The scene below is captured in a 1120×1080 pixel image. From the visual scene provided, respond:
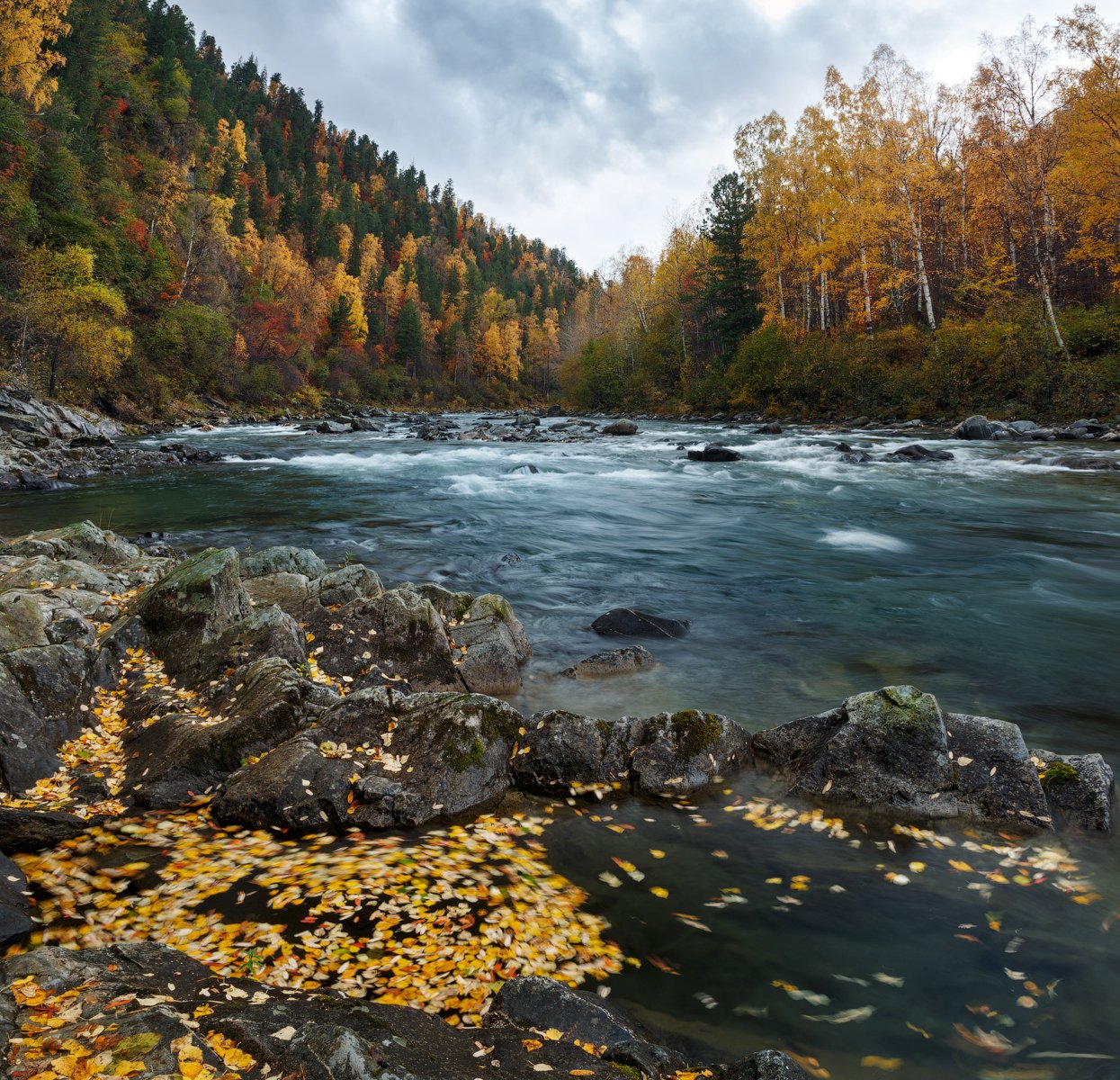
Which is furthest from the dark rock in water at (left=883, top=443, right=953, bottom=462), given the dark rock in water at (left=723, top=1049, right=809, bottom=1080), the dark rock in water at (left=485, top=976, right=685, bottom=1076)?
the dark rock in water at (left=485, top=976, right=685, bottom=1076)

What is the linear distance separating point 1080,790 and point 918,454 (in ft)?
65.5

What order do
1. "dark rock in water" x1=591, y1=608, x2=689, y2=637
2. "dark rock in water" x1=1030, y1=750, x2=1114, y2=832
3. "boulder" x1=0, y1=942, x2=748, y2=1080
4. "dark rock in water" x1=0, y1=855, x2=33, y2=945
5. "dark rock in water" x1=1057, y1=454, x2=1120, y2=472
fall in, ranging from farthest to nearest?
"dark rock in water" x1=1057, y1=454, x2=1120, y2=472 → "dark rock in water" x1=591, y1=608, x2=689, y2=637 → "dark rock in water" x1=1030, y1=750, x2=1114, y2=832 → "dark rock in water" x1=0, y1=855, x2=33, y2=945 → "boulder" x1=0, y1=942, x2=748, y2=1080

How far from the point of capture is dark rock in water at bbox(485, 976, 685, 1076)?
2.71m

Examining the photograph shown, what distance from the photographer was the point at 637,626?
8914 mm

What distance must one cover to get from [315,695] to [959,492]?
58.3 feet

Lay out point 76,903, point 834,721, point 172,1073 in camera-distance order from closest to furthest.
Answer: point 172,1073, point 76,903, point 834,721

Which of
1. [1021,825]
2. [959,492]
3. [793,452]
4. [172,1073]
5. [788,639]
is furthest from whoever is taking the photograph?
[793,452]

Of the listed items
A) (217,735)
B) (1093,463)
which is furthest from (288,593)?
(1093,463)

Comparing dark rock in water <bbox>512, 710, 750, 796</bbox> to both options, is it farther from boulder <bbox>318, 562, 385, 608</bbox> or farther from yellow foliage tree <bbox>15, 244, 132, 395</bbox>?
yellow foliage tree <bbox>15, 244, 132, 395</bbox>

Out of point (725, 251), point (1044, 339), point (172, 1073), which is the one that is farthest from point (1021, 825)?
point (725, 251)

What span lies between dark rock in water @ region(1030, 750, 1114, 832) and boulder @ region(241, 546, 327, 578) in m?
8.35

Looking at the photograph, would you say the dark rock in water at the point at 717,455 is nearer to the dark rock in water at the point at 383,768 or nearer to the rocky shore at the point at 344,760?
the rocky shore at the point at 344,760

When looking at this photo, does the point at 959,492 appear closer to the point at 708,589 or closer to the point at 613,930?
the point at 708,589

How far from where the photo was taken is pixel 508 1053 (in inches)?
A: 103
